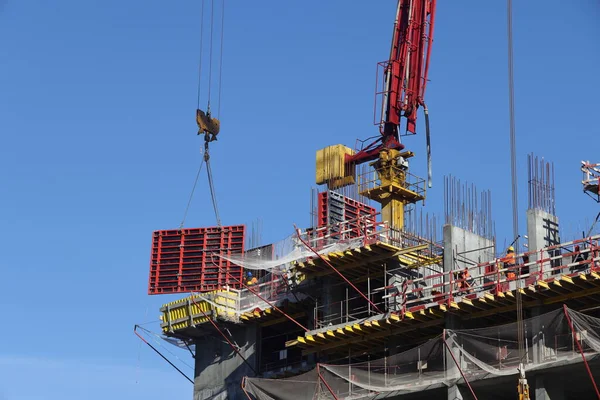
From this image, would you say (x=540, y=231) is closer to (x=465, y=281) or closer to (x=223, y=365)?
(x=465, y=281)

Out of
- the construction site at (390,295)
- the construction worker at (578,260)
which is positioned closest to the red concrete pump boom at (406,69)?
the construction site at (390,295)

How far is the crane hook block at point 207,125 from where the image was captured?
107m

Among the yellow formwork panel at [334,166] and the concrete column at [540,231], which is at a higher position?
the yellow formwork panel at [334,166]

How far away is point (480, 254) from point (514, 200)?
65.8 feet

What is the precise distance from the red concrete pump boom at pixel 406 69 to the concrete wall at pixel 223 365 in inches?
699

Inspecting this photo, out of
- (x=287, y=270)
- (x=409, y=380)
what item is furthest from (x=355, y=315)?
(x=409, y=380)

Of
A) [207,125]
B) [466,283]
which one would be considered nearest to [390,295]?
[466,283]

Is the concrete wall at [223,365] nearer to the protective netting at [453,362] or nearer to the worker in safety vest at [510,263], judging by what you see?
the protective netting at [453,362]

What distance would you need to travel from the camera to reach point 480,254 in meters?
92.8

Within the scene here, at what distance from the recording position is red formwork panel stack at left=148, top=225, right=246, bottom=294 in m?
104

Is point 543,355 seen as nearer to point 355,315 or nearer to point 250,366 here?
point 355,315

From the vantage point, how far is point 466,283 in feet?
271

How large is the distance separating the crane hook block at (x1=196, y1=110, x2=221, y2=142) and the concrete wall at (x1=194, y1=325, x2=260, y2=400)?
55.4ft

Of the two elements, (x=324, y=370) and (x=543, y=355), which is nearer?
(x=543, y=355)
